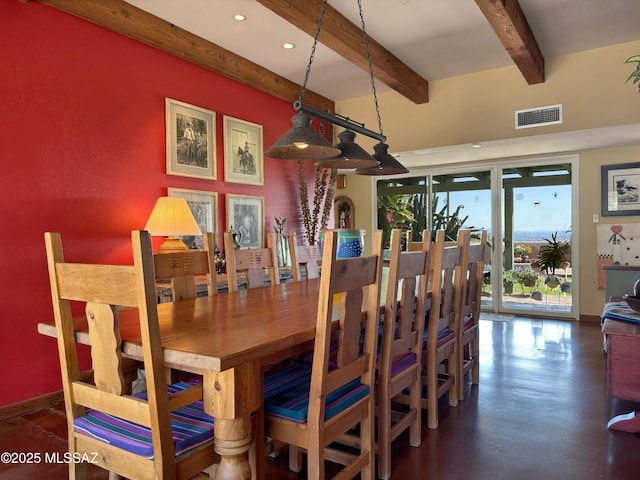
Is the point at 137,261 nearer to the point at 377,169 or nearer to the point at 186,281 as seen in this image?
the point at 186,281

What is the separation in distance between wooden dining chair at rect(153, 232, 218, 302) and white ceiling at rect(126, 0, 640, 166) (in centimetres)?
223

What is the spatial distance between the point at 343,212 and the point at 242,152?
8.76 feet

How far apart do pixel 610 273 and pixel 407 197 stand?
2.95m

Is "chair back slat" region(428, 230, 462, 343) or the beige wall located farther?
the beige wall

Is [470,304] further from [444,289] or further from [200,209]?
[200,209]

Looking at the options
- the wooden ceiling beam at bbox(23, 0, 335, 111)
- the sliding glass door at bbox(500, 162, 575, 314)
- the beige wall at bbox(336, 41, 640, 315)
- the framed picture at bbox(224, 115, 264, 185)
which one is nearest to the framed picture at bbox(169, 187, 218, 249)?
the framed picture at bbox(224, 115, 264, 185)

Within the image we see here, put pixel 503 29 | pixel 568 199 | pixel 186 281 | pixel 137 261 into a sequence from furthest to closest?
pixel 568 199
pixel 503 29
pixel 186 281
pixel 137 261

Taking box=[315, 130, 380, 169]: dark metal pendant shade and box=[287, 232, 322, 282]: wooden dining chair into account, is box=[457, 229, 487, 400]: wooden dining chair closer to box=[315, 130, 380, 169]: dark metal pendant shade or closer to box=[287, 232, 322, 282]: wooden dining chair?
box=[315, 130, 380, 169]: dark metal pendant shade

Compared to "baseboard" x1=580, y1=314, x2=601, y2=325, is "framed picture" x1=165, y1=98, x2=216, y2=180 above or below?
above

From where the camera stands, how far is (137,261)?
3.92ft

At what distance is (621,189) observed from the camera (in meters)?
5.17

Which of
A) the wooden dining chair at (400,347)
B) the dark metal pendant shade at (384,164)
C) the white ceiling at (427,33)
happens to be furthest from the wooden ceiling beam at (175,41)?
the wooden dining chair at (400,347)

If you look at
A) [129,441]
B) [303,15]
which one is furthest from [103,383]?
[303,15]

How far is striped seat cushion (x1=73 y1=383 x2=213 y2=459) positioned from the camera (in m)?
1.32
